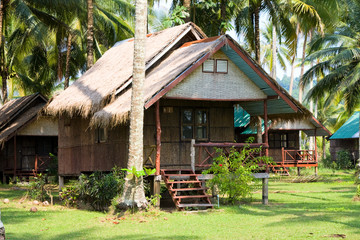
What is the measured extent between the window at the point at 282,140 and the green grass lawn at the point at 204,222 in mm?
16741

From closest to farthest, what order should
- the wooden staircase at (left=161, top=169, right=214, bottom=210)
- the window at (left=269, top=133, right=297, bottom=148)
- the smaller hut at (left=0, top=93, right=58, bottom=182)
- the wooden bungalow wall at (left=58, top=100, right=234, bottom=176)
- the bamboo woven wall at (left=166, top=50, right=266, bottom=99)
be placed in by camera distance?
the wooden staircase at (left=161, top=169, right=214, bottom=210) < the bamboo woven wall at (left=166, top=50, right=266, bottom=99) < the wooden bungalow wall at (left=58, top=100, right=234, bottom=176) < the smaller hut at (left=0, top=93, right=58, bottom=182) < the window at (left=269, top=133, right=297, bottom=148)

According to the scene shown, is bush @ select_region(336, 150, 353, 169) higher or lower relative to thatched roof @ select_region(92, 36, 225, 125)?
lower

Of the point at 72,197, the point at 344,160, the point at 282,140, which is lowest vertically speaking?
the point at 72,197

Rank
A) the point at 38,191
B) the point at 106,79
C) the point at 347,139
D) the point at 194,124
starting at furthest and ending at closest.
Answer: the point at 347,139 < the point at 106,79 < the point at 38,191 < the point at 194,124

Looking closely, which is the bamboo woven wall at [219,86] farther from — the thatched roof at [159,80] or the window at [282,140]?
the window at [282,140]

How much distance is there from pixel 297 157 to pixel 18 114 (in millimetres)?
15831

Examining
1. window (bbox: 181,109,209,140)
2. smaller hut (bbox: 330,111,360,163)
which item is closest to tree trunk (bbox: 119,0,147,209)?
window (bbox: 181,109,209,140)

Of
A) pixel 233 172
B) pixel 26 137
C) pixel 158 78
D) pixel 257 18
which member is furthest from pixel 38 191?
pixel 257 18

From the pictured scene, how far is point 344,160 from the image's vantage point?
38.3 m

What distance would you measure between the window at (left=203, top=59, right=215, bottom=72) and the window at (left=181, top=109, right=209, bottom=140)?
6.18 feet

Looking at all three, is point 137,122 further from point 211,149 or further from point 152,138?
point 211,149

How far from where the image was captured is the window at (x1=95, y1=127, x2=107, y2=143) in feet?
60.0

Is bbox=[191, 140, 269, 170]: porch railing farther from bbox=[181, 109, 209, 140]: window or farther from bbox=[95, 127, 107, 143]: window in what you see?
bbox=[95, 127, 107, 143]: window

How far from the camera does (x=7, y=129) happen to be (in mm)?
28031
